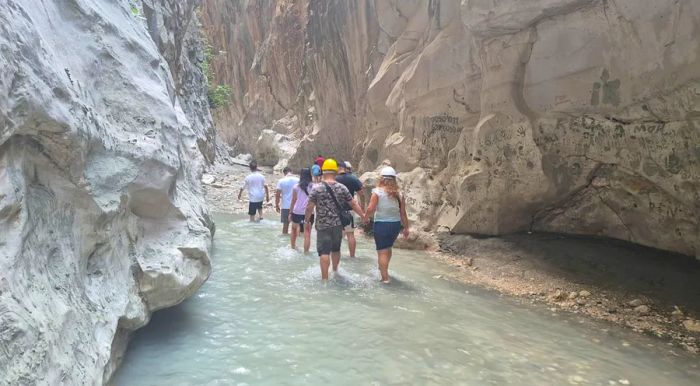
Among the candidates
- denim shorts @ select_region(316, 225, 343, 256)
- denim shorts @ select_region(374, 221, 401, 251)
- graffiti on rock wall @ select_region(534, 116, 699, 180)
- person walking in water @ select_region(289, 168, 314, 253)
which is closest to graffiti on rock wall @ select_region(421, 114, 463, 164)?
graffiti on rock wall @ select_region(534, 116, 699, 180)

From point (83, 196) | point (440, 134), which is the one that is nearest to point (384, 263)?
point (83, 196)

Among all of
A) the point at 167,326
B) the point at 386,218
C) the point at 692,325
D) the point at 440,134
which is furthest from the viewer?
the point at 440,134

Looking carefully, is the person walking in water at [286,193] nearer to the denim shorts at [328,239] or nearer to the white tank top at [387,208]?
the denim shorts at [328,239]

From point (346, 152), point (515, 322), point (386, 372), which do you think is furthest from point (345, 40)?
point (386, 372)

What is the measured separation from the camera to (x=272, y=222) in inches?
442

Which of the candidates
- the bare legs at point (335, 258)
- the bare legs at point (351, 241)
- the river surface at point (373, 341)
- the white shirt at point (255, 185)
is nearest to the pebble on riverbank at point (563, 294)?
the river surface at point (373, 341)

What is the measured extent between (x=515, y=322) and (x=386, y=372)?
2.12 m

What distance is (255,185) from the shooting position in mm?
10500

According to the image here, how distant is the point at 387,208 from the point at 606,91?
3597 mm

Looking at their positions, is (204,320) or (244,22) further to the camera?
(244,22)

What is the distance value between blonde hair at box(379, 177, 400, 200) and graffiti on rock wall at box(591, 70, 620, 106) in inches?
129

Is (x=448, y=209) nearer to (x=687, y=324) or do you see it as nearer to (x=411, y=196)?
(x=411, y=196)

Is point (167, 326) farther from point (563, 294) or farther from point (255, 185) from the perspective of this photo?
point (255, 185)

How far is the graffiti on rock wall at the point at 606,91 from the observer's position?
270 inches
